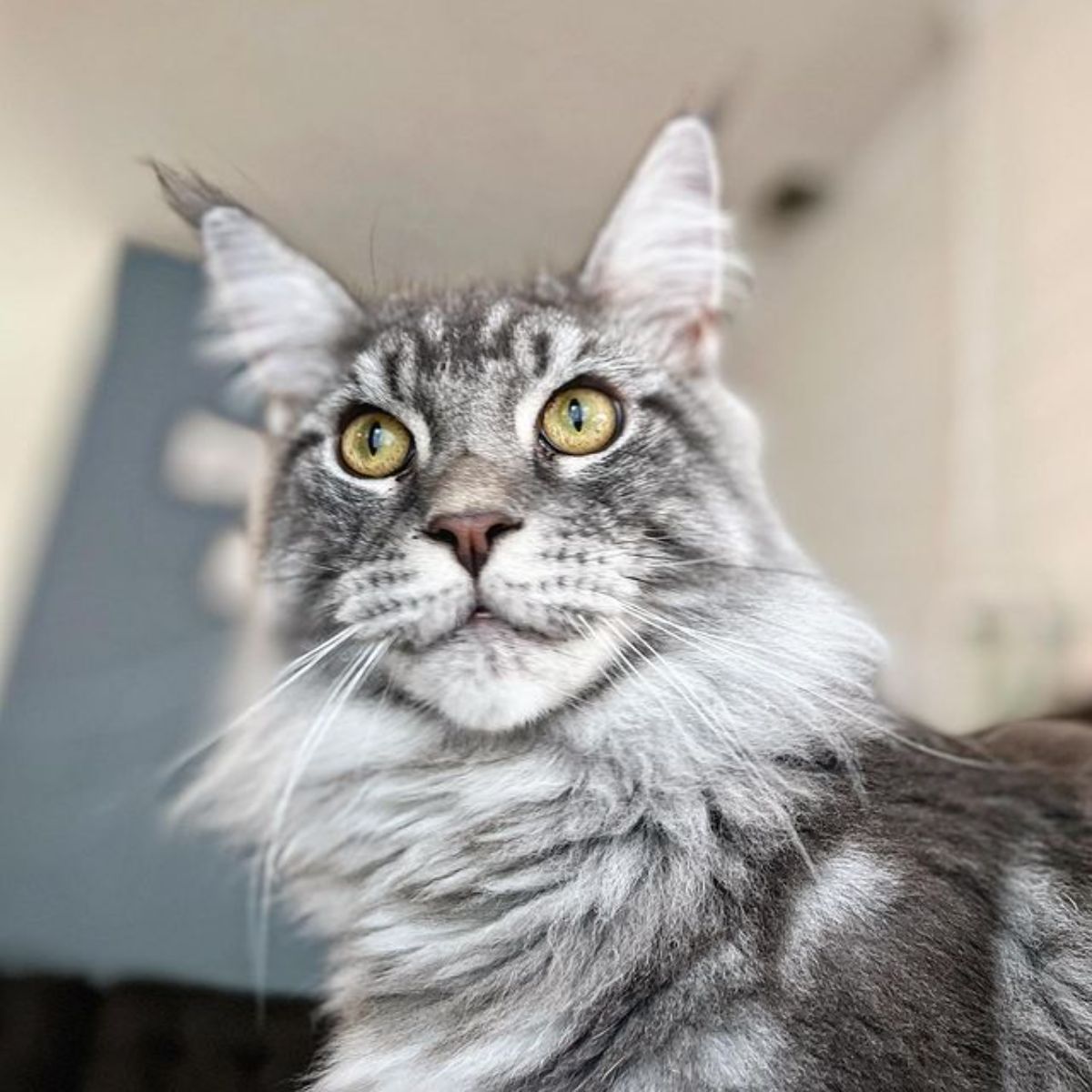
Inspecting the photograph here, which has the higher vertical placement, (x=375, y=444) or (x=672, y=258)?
(x=672, y=258)

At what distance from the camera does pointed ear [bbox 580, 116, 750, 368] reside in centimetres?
125

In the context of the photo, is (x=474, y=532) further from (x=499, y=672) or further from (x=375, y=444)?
(x=375, y=444)

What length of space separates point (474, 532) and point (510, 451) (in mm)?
145


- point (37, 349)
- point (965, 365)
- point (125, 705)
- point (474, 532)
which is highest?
point (965, 365)

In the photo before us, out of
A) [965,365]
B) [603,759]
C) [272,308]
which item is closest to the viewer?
[603,759]

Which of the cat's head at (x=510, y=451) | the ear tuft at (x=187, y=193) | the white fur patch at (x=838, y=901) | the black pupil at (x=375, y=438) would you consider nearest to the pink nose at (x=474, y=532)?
the cat's head at (x=510, y=451)

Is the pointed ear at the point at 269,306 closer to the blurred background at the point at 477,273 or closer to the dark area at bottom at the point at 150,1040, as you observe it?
the blurred background at the point at 477,273

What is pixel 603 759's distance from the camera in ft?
3.32

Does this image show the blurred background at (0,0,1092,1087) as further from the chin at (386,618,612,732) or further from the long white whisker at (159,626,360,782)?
the chin at (386,618,612,732)

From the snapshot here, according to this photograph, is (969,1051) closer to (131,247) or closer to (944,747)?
(944,747)

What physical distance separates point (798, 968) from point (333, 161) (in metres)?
1.05

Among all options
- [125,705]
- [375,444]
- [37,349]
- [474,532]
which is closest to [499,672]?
[474,532]

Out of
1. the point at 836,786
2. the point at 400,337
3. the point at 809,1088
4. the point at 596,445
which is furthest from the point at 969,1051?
the point at 400,337

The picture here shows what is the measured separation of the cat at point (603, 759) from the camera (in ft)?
2.77
